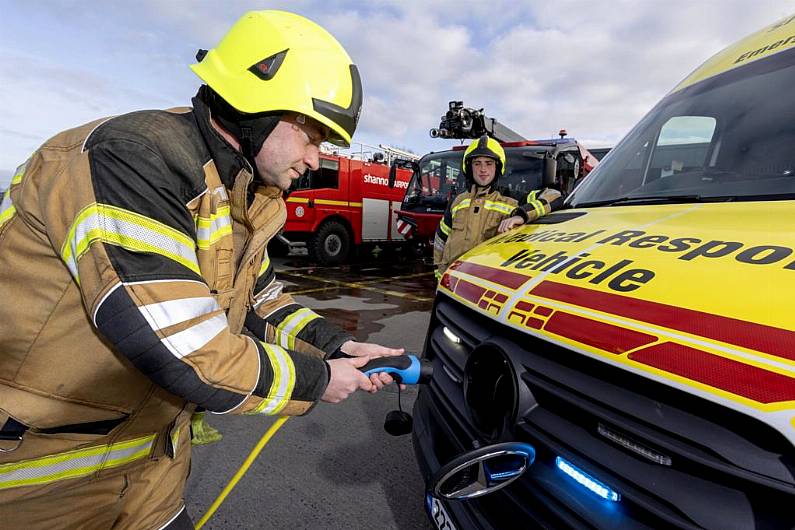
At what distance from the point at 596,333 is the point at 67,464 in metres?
1.37

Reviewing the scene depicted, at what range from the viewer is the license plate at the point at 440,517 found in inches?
51.3

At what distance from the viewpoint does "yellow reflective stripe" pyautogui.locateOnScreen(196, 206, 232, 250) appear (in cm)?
117

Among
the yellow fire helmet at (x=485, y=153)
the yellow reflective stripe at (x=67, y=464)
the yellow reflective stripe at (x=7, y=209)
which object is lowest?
the yellow reflective stripe at (x=67, y=464)

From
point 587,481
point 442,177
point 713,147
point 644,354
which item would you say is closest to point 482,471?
point 587,481

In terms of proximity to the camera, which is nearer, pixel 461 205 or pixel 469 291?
pixel 469 291

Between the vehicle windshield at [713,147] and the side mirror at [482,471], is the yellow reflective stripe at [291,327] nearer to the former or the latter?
the side mirror at [482,471]

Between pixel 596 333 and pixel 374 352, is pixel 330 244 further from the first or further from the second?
pixel 596 333

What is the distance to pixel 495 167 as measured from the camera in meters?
3.97

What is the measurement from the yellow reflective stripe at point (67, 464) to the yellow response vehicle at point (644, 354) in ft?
2.85

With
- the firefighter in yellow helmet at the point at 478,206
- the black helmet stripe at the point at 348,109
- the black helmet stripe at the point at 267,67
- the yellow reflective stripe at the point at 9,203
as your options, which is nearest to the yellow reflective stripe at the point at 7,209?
the yellow reflective stripe at the point at 9,203

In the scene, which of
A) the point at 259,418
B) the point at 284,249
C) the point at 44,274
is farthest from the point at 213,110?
the point at 284,249

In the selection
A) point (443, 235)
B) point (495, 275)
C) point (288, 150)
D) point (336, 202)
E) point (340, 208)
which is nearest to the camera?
point (288, 150)

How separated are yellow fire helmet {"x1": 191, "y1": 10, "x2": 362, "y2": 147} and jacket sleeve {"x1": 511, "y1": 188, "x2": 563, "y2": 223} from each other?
129 cm

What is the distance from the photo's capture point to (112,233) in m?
0.91
